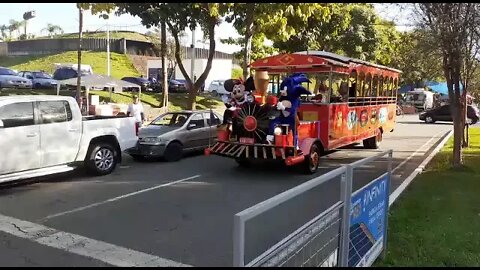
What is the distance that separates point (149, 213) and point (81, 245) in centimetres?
162

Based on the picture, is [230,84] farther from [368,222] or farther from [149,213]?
[368,222]

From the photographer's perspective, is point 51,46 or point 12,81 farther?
point 51,46

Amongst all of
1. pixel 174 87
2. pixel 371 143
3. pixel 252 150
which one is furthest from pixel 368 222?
pixel 174 87

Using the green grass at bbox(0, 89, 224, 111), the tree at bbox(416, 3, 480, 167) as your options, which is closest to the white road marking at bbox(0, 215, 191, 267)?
the tree at bbox(416, 3, 480, 167)

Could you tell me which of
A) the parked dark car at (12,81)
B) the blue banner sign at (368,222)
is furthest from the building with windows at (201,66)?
the blue banner sign at (368,222)

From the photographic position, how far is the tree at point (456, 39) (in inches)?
Answer: 388

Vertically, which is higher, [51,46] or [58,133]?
[51,46]

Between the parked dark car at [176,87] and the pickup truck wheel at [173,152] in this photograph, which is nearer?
the pickup truck wheel at [173,152]

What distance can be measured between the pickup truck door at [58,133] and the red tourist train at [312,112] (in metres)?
2.98

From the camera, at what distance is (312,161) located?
11195 mm

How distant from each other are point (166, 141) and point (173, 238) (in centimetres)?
676

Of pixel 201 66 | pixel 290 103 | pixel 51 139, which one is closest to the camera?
pixel 51 139

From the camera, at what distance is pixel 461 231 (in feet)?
20.3

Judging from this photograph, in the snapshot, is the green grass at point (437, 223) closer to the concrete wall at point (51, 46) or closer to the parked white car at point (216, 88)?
the parked white car at point (216, 88)
